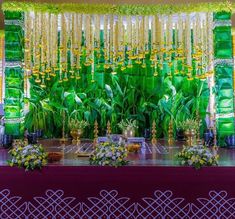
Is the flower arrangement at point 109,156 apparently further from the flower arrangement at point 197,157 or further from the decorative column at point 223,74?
the decorative column at point 223,74

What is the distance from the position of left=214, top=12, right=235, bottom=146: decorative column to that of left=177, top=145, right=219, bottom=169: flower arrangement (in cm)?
346

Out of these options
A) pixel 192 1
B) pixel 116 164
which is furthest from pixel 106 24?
pixel 116 164

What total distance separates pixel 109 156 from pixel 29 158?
853 mm

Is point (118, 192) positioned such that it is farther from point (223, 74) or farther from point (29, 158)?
point (223, 74)

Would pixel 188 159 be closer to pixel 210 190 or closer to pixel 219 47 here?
pixel 210 190

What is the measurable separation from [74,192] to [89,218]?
13.0 inches

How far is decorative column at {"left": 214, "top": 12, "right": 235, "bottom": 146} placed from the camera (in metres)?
7.71

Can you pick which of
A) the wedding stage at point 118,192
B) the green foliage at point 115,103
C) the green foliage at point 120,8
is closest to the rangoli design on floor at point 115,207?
the wedding stage at point 118,192

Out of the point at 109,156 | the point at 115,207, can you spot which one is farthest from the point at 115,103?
the point at 115,207

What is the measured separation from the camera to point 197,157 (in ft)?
13.9

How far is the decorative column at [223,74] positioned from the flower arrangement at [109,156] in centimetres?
383

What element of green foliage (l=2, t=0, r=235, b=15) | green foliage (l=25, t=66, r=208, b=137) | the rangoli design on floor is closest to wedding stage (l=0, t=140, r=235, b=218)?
the rangoli design on floor

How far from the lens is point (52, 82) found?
31.4 feet

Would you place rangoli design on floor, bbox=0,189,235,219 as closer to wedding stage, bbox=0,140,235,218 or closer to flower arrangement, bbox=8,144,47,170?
wedding stage, bbox=0,140,235,218
